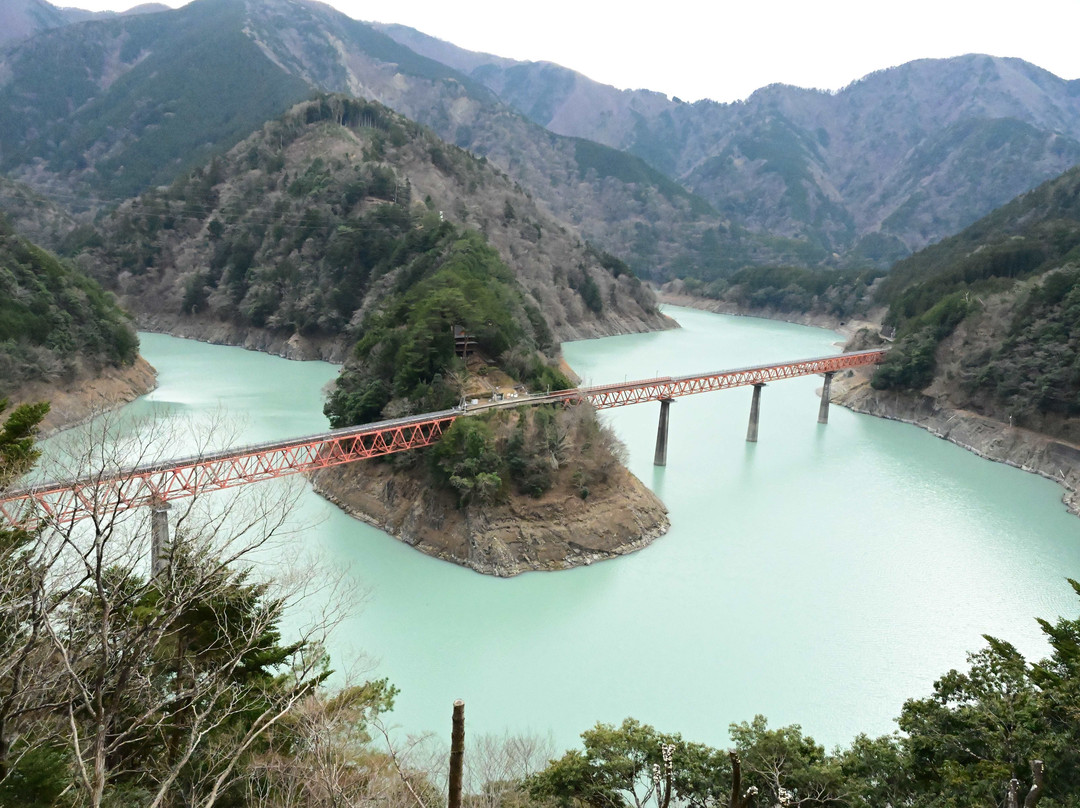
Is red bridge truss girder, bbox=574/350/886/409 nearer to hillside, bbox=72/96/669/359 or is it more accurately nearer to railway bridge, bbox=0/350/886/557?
railway bridge, bbox=0/350/886/557

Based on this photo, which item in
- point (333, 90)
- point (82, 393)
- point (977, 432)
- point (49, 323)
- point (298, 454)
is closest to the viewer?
point (298, 454)

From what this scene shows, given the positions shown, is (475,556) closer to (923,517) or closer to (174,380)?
(923,517)

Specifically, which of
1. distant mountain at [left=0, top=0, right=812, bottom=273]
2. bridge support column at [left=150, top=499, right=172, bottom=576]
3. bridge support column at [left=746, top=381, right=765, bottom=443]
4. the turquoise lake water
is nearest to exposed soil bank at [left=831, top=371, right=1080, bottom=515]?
the turquoise lake water

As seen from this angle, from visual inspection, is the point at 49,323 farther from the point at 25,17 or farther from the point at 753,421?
the point at 25,17

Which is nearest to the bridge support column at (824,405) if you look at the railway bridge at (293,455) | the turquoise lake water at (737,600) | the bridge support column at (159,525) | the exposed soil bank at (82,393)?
the turquoise lake water at (737,600)

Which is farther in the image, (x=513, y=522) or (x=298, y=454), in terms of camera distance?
(x=298, y=454)

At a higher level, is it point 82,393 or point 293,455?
point 293,455

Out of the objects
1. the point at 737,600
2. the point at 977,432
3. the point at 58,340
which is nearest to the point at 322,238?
the point at 58,340
